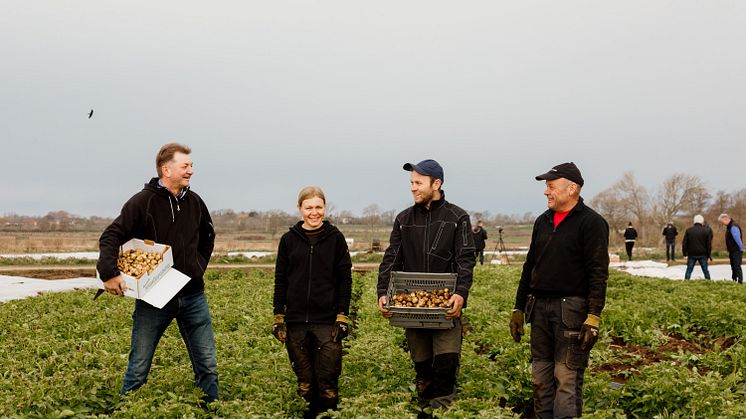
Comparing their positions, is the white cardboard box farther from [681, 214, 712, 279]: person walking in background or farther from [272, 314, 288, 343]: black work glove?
[681, 214, 712, 279]: person walking in background

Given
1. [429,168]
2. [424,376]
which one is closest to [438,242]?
[429,168]

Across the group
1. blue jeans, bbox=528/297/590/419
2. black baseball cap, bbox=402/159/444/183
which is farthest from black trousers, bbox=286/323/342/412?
blue jeans, bbox=528/297/590/419

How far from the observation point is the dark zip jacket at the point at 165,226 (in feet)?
14.7

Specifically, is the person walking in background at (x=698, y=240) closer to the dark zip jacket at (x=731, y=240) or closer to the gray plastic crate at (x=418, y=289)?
the dark zip jacket at (x=731, y=240)

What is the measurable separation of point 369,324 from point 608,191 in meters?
71.6

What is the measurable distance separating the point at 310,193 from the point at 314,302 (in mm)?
974

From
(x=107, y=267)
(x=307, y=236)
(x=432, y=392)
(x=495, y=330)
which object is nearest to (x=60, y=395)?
(x=107, y=267)

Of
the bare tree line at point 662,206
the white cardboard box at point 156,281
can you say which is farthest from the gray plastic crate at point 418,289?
the bare tree line at point 662,206

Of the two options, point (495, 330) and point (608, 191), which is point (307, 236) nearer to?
point (495, 330)

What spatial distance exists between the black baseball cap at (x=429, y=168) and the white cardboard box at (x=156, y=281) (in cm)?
219

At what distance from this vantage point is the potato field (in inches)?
175

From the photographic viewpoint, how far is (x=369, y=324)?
8.45 m

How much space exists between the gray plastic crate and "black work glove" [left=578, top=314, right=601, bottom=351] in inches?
42.3

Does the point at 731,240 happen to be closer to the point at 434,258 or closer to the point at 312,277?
the point at 434,258
